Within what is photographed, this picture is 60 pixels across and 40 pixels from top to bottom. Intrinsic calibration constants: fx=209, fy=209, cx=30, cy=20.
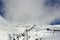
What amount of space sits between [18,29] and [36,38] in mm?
1462

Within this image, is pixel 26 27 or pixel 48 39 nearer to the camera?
pixel 48 39

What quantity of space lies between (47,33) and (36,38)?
0.75 m

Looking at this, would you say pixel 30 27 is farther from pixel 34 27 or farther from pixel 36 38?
pixel 36 38

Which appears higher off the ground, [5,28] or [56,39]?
[5,28]

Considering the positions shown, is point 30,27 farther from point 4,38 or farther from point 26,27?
point 4,38

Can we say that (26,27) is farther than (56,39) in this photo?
Yes

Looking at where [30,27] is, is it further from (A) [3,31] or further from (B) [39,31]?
(A) [3,31]

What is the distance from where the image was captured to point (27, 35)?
1020 cm

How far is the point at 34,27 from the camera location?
10820 mm

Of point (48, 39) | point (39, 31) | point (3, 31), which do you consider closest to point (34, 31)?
point (39, 31)

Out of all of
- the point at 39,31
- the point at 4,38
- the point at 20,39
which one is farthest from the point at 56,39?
the point at 4,38

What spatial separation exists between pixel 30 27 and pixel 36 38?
3.59 feet

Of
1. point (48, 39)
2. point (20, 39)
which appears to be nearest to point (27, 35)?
point (20, 39)

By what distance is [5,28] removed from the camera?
11.2 metres
